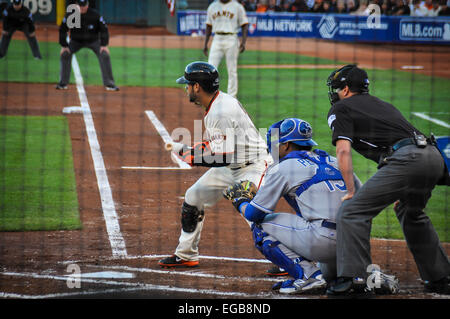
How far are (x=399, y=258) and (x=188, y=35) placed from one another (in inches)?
956

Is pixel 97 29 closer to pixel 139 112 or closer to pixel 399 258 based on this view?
pixel 139 112

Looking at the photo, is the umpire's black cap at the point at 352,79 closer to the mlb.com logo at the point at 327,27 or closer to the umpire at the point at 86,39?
the umpire at the point at 86,39

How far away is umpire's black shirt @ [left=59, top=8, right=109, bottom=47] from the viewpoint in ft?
53.8

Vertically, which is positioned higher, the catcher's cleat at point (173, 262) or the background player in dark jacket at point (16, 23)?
the background player in dark jacket at point (16, 23)

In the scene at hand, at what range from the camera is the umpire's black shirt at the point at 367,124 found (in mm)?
5188

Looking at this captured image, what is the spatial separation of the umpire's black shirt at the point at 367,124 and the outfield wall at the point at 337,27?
23.0 m

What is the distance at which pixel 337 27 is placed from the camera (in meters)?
28.9

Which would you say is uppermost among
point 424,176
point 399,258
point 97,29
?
point 97,29

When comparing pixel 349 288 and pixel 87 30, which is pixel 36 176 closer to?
pixel 349 288

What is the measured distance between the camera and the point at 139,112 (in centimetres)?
1427

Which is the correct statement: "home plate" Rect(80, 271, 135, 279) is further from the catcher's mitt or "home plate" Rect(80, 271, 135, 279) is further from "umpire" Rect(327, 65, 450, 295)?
"umpire" Rect(327, 65, 450, 295)

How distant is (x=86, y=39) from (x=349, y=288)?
1281 centimetres

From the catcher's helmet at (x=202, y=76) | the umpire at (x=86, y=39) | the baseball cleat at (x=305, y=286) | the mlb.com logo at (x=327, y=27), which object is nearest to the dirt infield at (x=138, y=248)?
the baseball cleat at (x=305, y=286)
